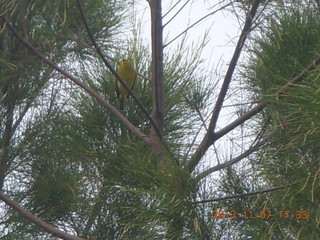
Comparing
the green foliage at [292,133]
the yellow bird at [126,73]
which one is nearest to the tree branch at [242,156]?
the green foliage at [292,133]

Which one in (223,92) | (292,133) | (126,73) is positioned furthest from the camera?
(126,73)

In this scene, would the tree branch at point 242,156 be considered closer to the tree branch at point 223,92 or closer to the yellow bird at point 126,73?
the tree branch at point 223,92

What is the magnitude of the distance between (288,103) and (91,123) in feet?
2.95

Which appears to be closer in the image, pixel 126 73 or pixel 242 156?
pixel 242 156

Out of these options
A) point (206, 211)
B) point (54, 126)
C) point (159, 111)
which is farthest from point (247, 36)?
point (54, 126)

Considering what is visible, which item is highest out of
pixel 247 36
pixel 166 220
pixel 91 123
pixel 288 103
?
pixel 247 36

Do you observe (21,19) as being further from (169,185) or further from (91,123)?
(169,185)

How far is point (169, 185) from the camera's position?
1.49 meters
